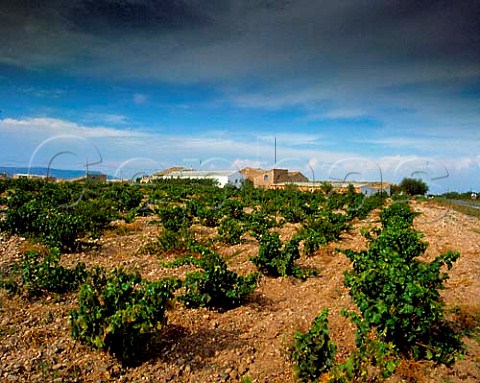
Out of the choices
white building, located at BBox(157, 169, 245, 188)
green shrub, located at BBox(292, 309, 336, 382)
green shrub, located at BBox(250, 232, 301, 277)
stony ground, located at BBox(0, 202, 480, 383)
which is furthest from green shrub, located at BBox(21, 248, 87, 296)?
white building, located at BBox(157, 169, 245, 188)

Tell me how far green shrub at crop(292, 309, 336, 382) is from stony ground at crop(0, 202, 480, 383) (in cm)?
28

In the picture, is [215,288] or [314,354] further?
[215,288]

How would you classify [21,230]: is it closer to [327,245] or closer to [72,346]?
[72,346]

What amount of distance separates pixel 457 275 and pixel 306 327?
14.6 feet

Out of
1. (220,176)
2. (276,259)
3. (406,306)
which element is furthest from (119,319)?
(220,176)

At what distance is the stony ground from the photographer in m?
4.17

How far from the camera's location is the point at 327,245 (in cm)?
1053

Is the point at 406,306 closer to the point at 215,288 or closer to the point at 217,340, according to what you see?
the point at 217,340

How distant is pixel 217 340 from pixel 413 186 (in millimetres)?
63926

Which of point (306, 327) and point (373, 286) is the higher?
point (373, 286)

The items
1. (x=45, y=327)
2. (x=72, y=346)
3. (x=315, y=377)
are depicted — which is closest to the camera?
(x=315, y=377)

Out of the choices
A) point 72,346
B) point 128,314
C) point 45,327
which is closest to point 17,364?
point 72,346

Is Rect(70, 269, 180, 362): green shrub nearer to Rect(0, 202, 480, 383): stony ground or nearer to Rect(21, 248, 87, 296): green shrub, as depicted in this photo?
Rect(0, 202, 480, 383): stony ground

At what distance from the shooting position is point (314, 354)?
13.0ft
